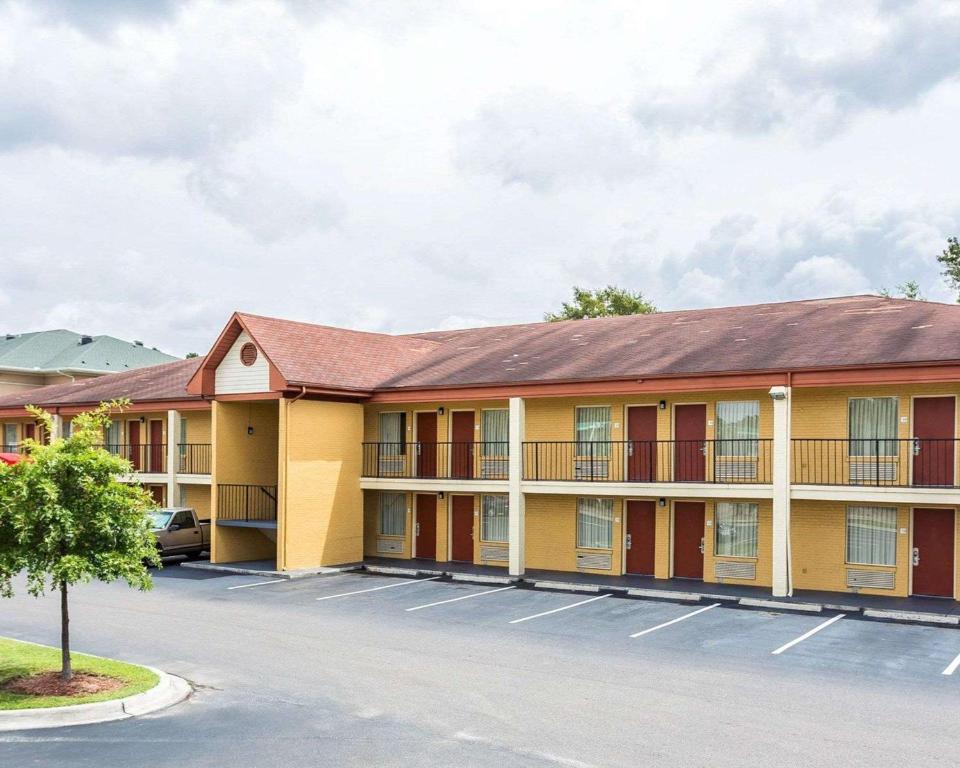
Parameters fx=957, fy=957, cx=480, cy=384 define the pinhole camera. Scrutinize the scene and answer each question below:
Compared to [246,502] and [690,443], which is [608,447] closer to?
[690,443]

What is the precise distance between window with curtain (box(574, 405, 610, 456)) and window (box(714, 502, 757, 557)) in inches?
128

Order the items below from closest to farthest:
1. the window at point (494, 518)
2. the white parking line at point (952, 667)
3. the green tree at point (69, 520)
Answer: the green tree at point (69, 520) → the white parking line at point (952, 667) → the window at point (494, 518)

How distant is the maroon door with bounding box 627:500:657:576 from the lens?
76.8 feet

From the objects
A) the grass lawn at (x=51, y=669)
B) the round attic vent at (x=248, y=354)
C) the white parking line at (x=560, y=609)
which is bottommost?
the white parking line at (x=560, y=609)

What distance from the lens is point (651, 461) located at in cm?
2319

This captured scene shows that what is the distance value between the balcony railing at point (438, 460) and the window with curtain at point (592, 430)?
6.62ft

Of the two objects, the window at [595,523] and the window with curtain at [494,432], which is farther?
the window with curtain at [494,432]

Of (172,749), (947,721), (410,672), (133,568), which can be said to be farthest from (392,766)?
(947,721)

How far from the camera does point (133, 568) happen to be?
12477 millimetres

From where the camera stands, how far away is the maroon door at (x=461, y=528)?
26.2 metres

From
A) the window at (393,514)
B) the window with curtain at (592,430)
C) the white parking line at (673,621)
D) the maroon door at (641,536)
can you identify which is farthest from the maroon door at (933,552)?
the window at (393,514)

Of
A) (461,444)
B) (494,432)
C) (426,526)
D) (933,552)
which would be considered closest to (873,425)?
(933,552)

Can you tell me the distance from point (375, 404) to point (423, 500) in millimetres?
3039

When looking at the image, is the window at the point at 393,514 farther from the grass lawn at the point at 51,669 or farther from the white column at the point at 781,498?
the grass lawn at the point at 51,669
